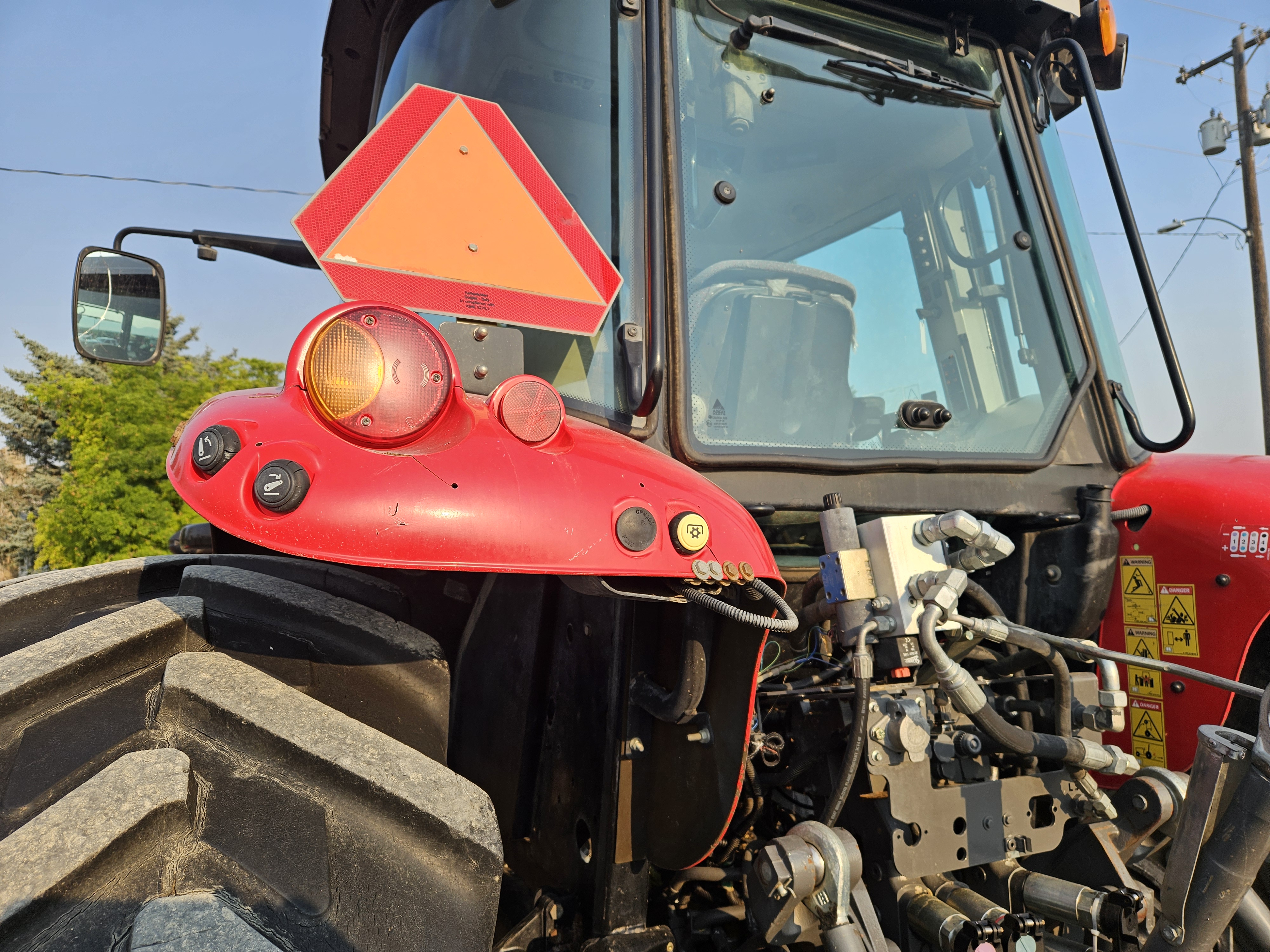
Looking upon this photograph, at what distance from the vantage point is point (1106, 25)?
216cm

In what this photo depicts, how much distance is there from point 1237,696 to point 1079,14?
5.85 ft

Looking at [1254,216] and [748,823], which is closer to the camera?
[748,823]

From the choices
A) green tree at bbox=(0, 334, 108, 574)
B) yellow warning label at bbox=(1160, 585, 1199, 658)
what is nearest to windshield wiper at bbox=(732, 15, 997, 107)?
yellow warning label at bbox=(1160, 585, 1199, 658)

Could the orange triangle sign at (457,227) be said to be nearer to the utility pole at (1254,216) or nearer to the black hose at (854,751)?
the black hose at (854,751)

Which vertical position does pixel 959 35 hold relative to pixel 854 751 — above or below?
above

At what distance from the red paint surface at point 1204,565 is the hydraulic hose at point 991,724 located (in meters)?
0.29

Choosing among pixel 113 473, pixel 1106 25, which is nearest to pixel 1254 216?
pixel 1106 25

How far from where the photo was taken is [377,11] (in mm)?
2246

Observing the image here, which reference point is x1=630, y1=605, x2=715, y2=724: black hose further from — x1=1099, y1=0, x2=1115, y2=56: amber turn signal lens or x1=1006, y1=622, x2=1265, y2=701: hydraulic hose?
x1=1099, y1=0, x2=1115, y2=56: amber turn signal lens

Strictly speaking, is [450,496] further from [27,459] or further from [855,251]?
[27,459]

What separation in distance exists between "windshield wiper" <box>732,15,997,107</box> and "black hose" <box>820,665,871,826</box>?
4.47 ft

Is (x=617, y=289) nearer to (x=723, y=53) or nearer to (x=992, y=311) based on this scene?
(x=723, y=53)

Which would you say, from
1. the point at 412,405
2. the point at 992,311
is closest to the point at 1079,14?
the point at 992,311

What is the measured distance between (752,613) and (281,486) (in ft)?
2.31
